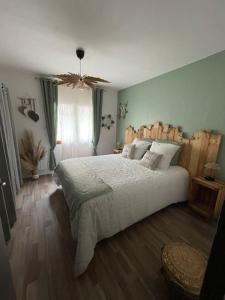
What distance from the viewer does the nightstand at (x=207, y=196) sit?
197 centimetres

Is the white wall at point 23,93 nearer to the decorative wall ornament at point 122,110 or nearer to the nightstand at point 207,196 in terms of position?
the decorative wall ornament at point 122,110

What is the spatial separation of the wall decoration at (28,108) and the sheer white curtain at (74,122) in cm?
58

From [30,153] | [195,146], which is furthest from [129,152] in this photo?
[30,153]

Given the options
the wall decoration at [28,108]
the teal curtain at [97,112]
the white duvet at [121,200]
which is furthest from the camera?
the teal curtain at [97,112]

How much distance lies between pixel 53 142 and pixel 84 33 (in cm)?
259

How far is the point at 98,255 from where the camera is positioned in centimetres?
154

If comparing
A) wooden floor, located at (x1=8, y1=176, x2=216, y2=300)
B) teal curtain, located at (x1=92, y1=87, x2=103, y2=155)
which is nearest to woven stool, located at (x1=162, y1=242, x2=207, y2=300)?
wooden floor, located at (x1=8, y1=176, x2=216, y2=300)

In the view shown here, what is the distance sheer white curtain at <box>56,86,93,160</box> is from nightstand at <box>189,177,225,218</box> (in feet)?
9.87

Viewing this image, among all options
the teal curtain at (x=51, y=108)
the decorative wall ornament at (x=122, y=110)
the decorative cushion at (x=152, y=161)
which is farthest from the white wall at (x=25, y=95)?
the decorative cushion at (x=152, y=161)

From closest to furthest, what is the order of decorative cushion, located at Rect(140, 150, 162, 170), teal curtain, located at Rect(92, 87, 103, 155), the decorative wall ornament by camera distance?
decorative cushion, located at Rect(140, 150, 162, 170), teal curtain, located at Rect(92, 87, 103, 155), the decorative wall ornament

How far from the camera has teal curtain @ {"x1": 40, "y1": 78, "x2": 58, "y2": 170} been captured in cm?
331

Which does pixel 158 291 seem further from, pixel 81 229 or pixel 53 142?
Result: pixel 53 142

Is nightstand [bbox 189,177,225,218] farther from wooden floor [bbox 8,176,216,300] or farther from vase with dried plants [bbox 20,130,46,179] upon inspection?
vase with dried plants [bbox 20,130,46,179]

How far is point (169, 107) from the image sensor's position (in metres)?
2.88
